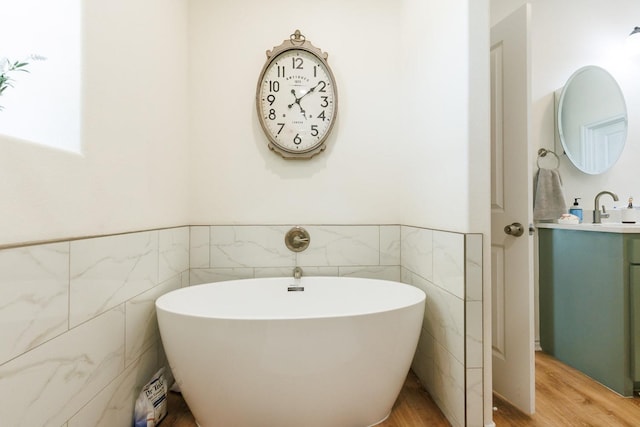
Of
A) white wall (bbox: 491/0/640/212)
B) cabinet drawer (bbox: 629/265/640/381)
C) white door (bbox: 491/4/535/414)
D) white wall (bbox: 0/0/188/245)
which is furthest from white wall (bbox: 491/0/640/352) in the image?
white wall (bbox: 0/0/188/245)

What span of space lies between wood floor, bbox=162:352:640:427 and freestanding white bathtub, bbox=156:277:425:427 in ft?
0.63

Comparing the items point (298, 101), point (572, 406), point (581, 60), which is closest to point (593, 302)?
point (572, 406)

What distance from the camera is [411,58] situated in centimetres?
179

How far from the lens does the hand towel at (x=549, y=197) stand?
6.69 ft

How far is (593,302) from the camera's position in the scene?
172 centimetres

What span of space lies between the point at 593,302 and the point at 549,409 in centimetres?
69

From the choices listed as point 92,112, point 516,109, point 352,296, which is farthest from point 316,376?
point 516,109

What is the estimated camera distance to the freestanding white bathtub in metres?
1.07

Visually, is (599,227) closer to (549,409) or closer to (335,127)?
(549,409)

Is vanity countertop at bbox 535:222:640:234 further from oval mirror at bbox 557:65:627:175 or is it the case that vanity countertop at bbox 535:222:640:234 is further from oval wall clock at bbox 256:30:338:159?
oval wall clock at bbox 256:30:338:159

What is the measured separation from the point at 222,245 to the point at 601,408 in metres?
2.09

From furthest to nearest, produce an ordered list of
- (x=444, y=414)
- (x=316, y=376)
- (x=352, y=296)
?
(x=352, y=296), (x=444, y=414), (x=316, y=376)

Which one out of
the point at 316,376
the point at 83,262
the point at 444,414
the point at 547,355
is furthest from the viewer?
the point at 547,355

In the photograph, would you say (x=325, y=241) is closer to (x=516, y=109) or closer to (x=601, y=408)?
(x=516, y=109)
